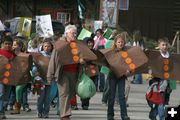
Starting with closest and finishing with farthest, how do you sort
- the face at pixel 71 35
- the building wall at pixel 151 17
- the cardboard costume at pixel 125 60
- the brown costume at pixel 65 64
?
the brown costume at pixel 65 64, the face at pixel 71 35, the cardboard costume at pixel 125 60, the building wall at pixel 151 17

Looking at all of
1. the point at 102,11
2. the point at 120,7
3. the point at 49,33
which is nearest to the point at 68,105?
the point at 49,33

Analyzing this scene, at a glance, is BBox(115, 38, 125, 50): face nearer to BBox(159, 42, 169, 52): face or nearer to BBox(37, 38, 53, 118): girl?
BBox(159, 42, 169, 52): face

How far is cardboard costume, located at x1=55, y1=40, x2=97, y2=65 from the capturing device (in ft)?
35.5

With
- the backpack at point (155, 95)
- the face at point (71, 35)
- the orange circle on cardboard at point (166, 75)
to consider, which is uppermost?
the face at point (71, 35)

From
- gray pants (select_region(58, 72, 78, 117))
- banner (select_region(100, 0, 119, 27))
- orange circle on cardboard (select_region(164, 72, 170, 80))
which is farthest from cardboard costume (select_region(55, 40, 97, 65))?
banner (select_region(100, 0, 119, 27))

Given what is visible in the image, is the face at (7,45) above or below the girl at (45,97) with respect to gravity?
above

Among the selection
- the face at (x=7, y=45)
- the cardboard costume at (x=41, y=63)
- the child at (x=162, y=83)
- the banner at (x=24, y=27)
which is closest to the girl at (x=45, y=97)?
the cardboard costume at (x=41, y=63)

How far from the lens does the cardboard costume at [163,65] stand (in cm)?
1159

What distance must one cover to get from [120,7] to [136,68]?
24.5 meters

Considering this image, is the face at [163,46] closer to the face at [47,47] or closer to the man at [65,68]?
the man at [65,68]

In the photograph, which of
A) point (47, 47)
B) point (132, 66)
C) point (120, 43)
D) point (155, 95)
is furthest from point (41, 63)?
point (155, 95)

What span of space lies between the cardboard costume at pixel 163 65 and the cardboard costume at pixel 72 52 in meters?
1.19

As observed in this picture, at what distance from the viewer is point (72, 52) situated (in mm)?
10945

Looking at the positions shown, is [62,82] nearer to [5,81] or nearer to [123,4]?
[5,81]
